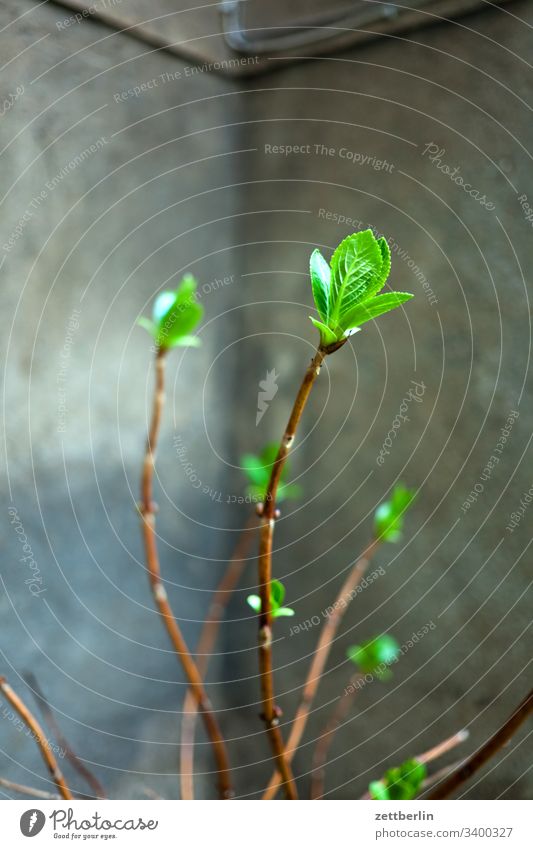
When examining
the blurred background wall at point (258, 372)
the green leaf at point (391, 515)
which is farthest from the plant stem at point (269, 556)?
the blurred background wall at point (258, 372)

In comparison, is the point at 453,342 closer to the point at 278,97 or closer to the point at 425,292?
the point at 425,292

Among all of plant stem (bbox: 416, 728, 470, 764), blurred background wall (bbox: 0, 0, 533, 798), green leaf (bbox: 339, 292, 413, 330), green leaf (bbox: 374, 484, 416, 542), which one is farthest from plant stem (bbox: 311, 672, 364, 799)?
green leaf (bbox: 339, 292, 413, 330)

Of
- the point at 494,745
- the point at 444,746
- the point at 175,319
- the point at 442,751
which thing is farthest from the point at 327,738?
the point at 175,319

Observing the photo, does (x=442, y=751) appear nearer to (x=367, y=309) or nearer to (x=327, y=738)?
(x=327, y=738)

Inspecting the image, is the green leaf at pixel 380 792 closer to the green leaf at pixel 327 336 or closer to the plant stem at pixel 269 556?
the plant stem at pixel 269 556
